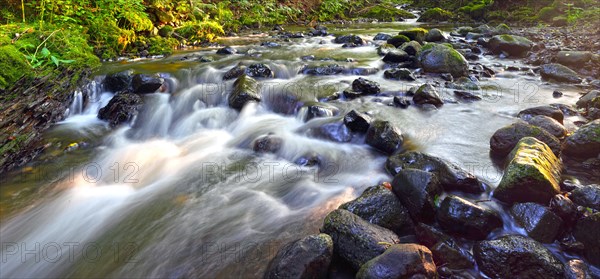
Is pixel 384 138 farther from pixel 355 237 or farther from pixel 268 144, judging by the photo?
pixel 355 237

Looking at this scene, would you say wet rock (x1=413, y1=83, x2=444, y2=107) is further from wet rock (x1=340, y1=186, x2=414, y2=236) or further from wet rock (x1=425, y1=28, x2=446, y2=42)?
wet rock (x1=425, y1=28, x2=446, y2=42)

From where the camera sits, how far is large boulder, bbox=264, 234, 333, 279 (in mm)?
2490

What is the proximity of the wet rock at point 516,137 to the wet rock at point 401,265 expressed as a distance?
2.73 meters

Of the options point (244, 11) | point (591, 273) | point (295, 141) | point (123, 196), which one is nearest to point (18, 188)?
point (123, 196)

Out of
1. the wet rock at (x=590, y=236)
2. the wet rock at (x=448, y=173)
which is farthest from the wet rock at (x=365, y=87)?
the wet rock at (x=590, y=236)

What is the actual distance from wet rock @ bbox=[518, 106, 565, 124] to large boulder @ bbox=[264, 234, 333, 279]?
474cm

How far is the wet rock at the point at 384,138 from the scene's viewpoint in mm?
4770

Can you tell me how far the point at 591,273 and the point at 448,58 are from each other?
22.3ft

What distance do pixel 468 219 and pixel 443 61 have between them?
6446mm

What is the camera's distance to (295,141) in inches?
207

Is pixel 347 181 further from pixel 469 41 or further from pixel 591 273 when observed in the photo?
pixel 469 41

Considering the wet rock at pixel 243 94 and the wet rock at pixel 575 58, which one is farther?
the wet rock at pixel 575 58

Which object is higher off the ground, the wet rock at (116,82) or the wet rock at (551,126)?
the wet rock at (116,82)

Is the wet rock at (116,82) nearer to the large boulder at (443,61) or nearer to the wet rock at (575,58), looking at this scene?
the large boulder at (443,61)
